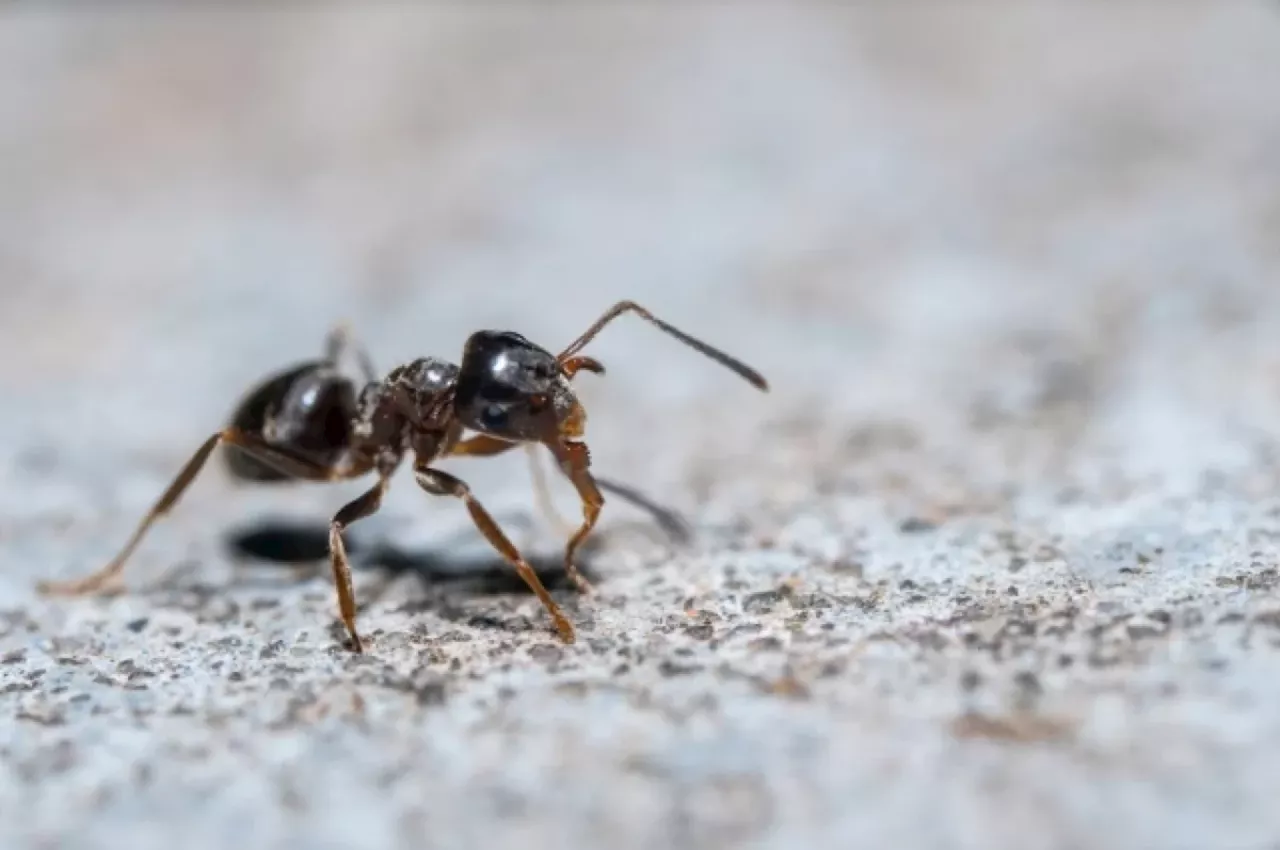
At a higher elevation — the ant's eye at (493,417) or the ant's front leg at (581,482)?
the ant's eye at (493,417)

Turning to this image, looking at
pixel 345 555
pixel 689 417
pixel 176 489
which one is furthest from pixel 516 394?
pixel 689 417

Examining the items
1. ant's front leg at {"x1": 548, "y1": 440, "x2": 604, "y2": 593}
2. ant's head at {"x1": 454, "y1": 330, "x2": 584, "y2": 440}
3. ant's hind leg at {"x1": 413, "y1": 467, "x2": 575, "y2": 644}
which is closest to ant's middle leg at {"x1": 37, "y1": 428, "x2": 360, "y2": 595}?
ant's hind leg at {"x1": 413, "y1": 467, "x2": 575, "y2": 644}

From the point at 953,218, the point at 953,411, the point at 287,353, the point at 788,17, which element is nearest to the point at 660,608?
the point at 953,411

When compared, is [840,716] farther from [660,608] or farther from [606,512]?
[606,512]

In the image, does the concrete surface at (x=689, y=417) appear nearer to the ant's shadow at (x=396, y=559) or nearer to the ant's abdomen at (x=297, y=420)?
the ant's shadow at (x=396, y=559)

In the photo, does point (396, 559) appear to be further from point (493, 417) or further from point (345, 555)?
point (493, 417)

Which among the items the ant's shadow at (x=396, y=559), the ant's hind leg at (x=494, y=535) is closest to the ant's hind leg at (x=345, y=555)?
the ant's hind leg at (x=494, y=535)

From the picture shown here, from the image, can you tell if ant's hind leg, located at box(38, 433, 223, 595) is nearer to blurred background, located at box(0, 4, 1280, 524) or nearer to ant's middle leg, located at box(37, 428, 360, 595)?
ant's middle leg, located at box(37, 428, 360, 595)
